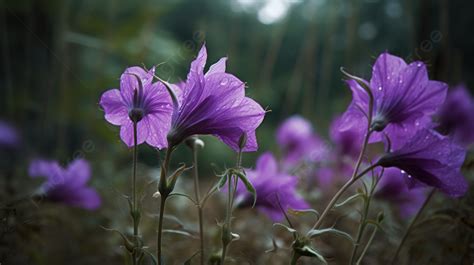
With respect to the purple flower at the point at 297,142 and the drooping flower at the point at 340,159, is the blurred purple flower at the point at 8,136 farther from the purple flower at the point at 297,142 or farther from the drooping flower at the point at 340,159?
the drooping flower at the point at 340,159

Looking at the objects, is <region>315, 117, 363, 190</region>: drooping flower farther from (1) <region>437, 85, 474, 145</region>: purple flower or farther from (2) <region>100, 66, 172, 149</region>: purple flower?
(2) <region>100, 66, 172, 149</region>: purple flower

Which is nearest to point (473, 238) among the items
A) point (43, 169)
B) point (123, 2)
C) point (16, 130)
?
point (43, 169)

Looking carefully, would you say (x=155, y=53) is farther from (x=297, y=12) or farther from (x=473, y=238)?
(x=473, y=238)

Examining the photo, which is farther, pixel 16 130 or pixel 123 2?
pixel 123 2

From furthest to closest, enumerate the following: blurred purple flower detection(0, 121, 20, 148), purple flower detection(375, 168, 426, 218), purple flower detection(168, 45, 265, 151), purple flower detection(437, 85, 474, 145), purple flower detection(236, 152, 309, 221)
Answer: blurred purple flower detection(0, 121, 20, 148)
purple flower detection(437, 85, 474, 145)
purple flower detection(375, 168, 426, 218)
purple flower detection(236, 152, 309, 221)
purple flower detection(168, 45, 265, 151)

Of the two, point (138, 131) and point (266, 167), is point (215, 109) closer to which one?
point (138, 131)

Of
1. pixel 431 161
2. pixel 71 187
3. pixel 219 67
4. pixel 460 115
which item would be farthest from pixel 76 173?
pixel 460 115

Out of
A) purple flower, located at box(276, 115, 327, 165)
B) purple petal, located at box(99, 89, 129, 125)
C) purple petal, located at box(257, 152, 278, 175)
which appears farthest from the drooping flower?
purple petal, located at box(99, 89, 129, 125)
